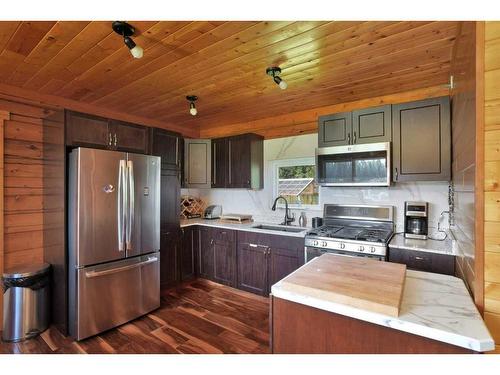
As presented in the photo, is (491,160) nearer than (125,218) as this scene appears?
Yes

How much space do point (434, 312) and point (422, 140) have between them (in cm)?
187

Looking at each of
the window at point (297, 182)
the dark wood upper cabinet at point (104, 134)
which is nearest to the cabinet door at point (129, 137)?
the dark wood upper cabinet at point (104, 134)

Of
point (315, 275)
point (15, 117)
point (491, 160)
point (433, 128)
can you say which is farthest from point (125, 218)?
point (433, 128)

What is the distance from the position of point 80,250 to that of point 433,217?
11.1ft

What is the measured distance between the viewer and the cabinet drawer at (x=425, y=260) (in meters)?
1.96

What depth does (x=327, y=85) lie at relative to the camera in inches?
97.4

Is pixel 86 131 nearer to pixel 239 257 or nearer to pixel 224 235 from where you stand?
pixel 224 235

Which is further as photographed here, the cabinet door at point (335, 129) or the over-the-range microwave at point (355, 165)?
the cabinet door at point (335, 129)

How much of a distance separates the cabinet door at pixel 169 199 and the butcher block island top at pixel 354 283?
220 cm

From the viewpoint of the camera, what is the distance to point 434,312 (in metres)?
0.95

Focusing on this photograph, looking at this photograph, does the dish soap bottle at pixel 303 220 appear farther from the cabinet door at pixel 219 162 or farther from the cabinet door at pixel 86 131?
the cabinet door at pixel 86 131

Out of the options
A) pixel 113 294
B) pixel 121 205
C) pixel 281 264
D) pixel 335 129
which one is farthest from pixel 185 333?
pixel 335 129

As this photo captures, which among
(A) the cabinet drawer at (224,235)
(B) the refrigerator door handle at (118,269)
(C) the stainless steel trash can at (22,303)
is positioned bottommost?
(C) the stainless steel trash can at (22,303)
